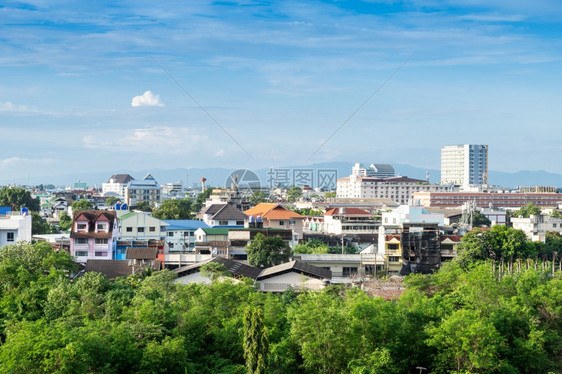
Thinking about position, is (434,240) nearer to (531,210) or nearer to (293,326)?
(293,326)

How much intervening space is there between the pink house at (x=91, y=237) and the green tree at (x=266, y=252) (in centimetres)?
635

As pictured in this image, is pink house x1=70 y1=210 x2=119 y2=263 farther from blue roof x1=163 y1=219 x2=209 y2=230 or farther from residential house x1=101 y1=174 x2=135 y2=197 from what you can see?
residential house x1=101 y1=174 x2=135 y2=197

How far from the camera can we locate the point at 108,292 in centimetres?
2081

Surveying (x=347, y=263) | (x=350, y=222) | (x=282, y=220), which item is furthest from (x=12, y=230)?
(x=350, y=222)

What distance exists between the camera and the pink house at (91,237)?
3188cm

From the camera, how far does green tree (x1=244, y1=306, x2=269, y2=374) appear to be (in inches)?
632

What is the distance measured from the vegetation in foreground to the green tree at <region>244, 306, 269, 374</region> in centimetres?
3

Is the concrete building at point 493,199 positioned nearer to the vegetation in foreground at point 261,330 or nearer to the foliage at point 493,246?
the foliage at point 493,246

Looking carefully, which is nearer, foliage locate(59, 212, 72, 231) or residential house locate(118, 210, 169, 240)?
residential house locate(118, 210, 169, 240)

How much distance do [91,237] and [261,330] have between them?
1767cm

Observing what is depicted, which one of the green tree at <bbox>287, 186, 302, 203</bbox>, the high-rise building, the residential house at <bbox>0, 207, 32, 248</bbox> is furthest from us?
the high-rise building

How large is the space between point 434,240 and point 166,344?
22545 mm

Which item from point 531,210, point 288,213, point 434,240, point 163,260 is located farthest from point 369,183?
point 163,260

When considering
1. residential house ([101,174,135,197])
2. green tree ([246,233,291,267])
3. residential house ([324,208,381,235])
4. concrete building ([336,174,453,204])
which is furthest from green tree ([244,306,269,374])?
residential house ([101,174,135,197])
